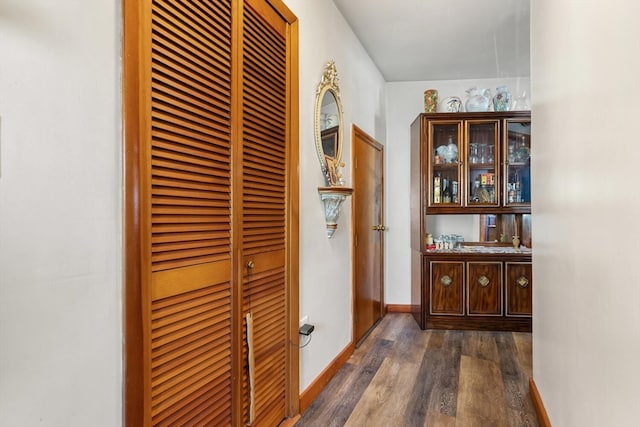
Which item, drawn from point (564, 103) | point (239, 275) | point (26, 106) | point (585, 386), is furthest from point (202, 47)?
point (585, 386)

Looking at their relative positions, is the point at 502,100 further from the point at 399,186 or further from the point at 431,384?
the point at 431,384

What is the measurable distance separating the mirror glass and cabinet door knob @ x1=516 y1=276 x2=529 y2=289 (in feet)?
7.57

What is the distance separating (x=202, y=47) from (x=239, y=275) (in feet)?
2.88

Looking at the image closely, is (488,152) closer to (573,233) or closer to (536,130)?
(536,130)

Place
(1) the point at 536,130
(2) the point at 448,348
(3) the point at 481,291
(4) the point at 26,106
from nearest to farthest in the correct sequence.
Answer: (4) the point at 26,106, (1) the point at 536,130, (2) the point at 448,348, (3) the point at 481,291

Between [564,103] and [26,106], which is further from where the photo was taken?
[564,103]

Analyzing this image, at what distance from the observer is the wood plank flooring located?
241 centimetres

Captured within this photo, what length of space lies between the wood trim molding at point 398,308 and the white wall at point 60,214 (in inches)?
166

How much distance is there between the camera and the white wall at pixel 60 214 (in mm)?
881

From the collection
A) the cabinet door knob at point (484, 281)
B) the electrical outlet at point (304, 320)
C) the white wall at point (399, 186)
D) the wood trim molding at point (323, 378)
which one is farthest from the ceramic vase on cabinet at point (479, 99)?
the electrical outlet at point (304, 320)

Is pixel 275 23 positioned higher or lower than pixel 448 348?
higher

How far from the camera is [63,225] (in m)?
0.99

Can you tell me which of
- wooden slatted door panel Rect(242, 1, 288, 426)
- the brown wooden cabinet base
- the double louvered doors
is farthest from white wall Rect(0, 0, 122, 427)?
the brown wooden cabinet base

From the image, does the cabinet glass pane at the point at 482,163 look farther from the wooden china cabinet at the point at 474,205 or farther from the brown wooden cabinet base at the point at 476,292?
the brown wooden cabinet base at the point at 476,292
